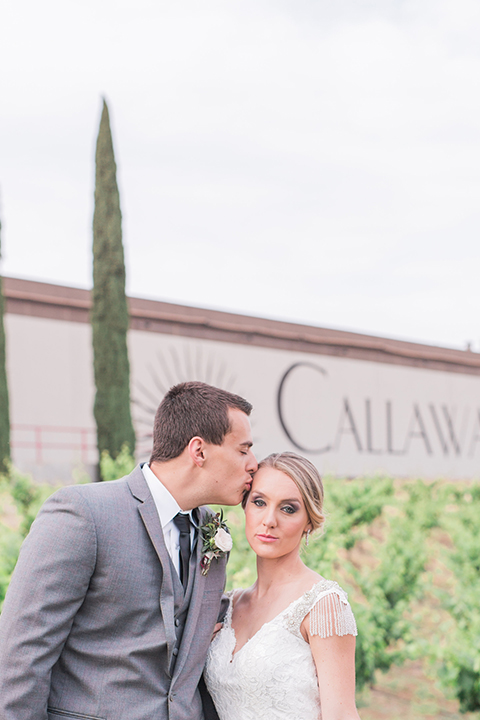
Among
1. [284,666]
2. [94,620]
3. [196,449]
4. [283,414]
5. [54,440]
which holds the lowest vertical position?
[54,440]

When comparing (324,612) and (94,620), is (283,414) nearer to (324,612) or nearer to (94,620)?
(324,612)

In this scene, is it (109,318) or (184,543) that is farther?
(109,318)

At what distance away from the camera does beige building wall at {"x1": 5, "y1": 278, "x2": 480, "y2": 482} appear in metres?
14.6

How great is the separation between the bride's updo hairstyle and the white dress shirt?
0.38 metres

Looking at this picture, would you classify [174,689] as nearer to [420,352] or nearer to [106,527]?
[106,527]

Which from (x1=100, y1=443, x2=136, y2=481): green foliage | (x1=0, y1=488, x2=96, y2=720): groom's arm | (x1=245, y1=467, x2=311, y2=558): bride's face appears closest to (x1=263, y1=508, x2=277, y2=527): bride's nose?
(x1=245, y1=467, x2=311, y2=558): bride's face

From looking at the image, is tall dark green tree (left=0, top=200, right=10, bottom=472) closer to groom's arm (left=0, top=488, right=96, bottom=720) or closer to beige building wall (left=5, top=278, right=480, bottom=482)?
beige building wall (left=5, top=278, right=480, bottom=482)

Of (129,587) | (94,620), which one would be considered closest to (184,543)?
(129,587)

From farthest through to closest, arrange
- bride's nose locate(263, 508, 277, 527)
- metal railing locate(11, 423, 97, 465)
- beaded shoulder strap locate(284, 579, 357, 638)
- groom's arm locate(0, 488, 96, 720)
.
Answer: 1. metal railing locate(11, 423, 97, 465)
2. bride's nose locate(263, 508, 277, 527)
3. beaded shoulder strap locate(284, 579, 357, 638)
4. groom's arm locate(0, 488, 96, 720)

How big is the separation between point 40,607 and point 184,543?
1.97ft

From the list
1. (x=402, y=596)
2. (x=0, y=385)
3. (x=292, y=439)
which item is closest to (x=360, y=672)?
(x=402, y=596)

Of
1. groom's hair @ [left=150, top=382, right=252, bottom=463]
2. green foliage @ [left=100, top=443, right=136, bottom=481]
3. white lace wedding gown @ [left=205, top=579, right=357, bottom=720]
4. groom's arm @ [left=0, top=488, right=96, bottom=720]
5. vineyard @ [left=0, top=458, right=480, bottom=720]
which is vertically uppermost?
groom's hair @ [left=150, top=382, right=252, bottom=463]

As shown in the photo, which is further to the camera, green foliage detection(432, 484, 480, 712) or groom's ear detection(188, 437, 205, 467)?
green foliage detection(432, 484, 480, 712)

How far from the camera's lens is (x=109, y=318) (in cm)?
1442
